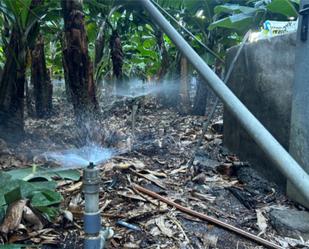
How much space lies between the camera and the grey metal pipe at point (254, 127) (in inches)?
22.9

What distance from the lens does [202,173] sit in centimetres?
205

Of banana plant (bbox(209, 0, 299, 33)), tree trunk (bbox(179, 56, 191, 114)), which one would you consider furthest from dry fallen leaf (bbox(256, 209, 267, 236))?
tree trunk (bbox(179, 56, 191, 114))

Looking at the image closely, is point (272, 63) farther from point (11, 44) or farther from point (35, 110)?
point (35, 110)

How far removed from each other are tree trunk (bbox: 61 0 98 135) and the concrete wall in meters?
1.10

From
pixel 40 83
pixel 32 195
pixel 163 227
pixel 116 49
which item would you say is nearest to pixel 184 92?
pixel 116 49

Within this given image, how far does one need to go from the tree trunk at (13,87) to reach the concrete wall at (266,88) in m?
1.68

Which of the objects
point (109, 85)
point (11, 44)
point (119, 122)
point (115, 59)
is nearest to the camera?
point (11, 44)

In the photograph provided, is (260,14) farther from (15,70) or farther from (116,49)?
(15,70)

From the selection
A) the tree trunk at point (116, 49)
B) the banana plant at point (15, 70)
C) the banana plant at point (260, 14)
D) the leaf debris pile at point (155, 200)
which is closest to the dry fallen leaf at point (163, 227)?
the leaf debris pile at point (155, 200)

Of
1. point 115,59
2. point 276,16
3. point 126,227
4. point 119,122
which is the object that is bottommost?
point 119,122

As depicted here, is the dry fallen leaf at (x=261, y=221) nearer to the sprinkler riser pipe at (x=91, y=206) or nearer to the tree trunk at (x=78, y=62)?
the sprinkler riser pipe at (x=91, y=206)

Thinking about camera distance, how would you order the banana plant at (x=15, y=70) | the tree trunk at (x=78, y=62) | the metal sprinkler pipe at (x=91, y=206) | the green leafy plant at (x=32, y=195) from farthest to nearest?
the banana plant at (x=15, y=70)
the tree trunk at (x=78, y=62)
the green leafy plant at (x=32, y=195)
the metal sprinkler pipe at (x=91, y=206)

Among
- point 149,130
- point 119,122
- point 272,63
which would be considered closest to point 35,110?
point 119,122

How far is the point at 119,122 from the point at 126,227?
292 centimetres
